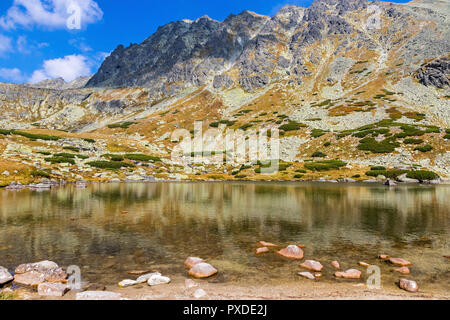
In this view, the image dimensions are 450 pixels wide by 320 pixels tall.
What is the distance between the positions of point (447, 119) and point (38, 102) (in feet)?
785

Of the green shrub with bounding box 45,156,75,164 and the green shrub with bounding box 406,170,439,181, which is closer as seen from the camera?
the green shrub with bounding box 406,170,439,181

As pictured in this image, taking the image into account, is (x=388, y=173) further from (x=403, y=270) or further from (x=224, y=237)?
(x=403, y=270)

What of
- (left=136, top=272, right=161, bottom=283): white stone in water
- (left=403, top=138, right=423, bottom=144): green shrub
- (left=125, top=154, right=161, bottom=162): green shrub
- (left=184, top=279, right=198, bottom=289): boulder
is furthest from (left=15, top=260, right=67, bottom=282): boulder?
(left=403, top=138, right=423, bottom=144): green shrub

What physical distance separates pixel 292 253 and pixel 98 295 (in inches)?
302

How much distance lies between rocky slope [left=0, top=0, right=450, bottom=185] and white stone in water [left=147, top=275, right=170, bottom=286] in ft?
178

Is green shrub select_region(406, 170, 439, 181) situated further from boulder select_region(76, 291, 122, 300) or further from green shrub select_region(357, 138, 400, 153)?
boulder select_region(76, 291, 122, 300)

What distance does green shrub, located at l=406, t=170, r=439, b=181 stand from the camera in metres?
52.7

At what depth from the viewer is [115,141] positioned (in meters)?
88.0

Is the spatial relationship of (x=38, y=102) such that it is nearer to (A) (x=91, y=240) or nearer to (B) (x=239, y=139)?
(B) (x=239, y=139)

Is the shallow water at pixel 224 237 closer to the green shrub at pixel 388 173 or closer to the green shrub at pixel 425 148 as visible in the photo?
the green shrub at pixel 388 173

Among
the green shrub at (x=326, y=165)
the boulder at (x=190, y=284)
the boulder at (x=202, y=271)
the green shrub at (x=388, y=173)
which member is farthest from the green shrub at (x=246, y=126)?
the boulder at (x=190, y=284)

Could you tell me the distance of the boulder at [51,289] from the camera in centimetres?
769

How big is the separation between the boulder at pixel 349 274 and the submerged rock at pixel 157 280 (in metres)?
5.83

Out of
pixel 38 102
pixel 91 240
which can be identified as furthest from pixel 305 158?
pixel 38 102
